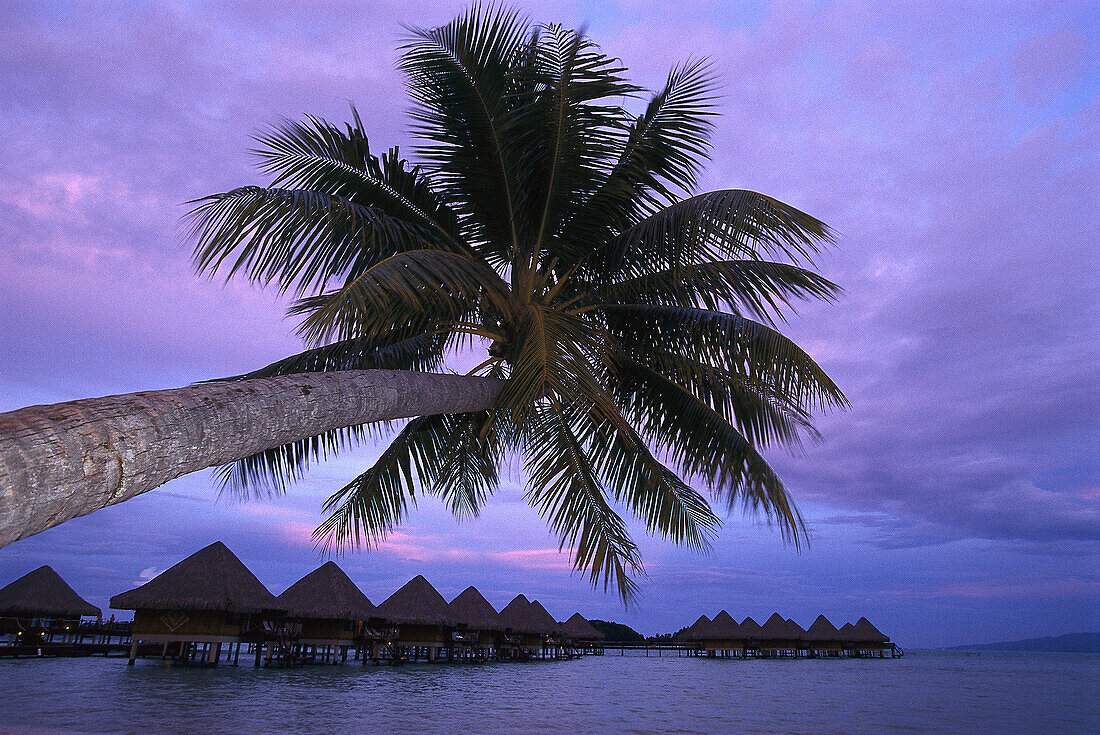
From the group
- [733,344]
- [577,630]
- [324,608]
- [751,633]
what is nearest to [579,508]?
[733,344]

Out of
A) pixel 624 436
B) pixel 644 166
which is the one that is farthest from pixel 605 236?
pixel 624 436

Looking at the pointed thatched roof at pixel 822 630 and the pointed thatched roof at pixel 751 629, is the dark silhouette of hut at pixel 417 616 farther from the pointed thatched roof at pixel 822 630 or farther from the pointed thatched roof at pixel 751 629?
the pointed thatched roof at pixel 822 630

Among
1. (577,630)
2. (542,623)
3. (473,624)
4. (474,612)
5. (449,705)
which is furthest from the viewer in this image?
(577,630)

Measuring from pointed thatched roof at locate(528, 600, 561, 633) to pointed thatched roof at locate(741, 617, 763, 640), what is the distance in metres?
12.1

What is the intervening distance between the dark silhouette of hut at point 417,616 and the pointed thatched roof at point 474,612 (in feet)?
1.66

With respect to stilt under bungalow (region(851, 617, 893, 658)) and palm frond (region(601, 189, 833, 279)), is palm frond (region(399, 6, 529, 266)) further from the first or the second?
stilt under bungalow (region(851, 617, 893, 658))

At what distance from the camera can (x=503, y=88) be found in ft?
17.0

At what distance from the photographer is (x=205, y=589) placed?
47.4 feet

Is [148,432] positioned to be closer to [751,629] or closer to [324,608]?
[324,608]

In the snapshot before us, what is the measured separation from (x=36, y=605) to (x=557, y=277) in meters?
17.2

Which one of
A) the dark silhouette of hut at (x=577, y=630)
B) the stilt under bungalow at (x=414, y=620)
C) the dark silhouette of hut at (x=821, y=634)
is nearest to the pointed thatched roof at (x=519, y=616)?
the stilt under bungalow at (x=414, y=620)

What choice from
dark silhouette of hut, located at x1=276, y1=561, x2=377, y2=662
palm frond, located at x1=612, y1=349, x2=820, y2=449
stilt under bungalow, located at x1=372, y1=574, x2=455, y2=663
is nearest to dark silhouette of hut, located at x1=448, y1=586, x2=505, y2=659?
stilt under bungalow, located at x1=372, y1=574, x2=455, y2=663

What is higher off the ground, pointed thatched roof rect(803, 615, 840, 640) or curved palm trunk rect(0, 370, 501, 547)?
curved palm trunk rect(0, 370, 501, 547)

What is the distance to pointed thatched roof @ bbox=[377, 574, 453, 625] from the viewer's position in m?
20.2
